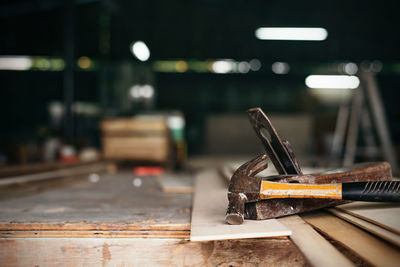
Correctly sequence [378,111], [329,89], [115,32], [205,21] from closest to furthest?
1. [378,111]
2. [205,21]
3. [115,32]
4. [329,89]

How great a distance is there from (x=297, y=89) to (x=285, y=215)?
1057 centimetres

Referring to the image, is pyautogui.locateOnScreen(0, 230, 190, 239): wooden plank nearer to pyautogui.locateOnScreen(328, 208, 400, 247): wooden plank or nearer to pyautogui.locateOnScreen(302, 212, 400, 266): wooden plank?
pyautogui.locateOnScreen(302, 212, 400, 266): wooden plank

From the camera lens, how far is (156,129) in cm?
436

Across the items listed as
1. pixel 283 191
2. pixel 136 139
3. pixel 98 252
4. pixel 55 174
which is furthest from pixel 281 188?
pixel 136 139

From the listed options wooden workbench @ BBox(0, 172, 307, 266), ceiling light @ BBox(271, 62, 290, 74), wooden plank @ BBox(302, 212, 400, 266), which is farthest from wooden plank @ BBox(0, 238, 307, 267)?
ceiling light @ BBox(271, 62, 290, 74)

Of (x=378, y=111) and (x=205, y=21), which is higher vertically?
(x=205, y=21)

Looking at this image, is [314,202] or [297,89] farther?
[297,89]

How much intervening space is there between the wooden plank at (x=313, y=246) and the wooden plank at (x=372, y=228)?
0.17 meters

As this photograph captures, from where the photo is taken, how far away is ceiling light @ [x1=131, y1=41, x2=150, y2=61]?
9.17m

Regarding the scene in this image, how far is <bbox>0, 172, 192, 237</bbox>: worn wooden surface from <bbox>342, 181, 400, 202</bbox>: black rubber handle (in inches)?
27.9

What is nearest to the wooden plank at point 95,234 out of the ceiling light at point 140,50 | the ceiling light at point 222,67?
the ceiling light at point 140,50

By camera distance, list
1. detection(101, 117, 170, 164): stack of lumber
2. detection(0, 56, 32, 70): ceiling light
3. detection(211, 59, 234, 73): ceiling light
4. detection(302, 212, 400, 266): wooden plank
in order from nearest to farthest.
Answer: detection(302, 212, 400, 266): wooden plank, detection(101, 117, 170, 164): stack of lumber, detection(0, 56, 32, 70): ceiling light, detection(211, 59, 234, 73): ceiling light

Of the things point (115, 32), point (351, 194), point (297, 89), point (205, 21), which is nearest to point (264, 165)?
point (351, 194)

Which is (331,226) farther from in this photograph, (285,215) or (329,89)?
(329,89)
